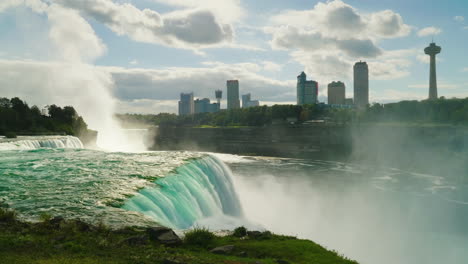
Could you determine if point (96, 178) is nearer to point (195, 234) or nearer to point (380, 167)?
point (195, 234)

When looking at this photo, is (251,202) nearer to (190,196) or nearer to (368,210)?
(368,210)

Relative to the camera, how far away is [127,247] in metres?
9.62

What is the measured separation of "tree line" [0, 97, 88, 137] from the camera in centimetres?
6744

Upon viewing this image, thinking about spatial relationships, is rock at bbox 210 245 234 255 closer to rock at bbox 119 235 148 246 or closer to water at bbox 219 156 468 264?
rock at bbox 119 235 148 246

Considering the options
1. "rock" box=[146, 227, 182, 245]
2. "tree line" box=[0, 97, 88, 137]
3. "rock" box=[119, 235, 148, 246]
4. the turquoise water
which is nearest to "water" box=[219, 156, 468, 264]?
the turquoise water

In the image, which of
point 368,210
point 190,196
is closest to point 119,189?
point 190,196

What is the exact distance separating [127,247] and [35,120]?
76.8 metres

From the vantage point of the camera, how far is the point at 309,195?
33.0 metres

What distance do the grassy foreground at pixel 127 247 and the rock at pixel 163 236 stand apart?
0.15 metres

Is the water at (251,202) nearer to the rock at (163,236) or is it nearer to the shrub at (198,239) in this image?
the rock at (163,236)

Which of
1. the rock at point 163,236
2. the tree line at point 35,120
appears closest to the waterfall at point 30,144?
the tree line at point 35,120

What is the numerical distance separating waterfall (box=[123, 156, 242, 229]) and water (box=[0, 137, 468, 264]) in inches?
2.6

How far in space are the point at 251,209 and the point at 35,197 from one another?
55.4 ft

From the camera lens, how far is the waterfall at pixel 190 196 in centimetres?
1586
